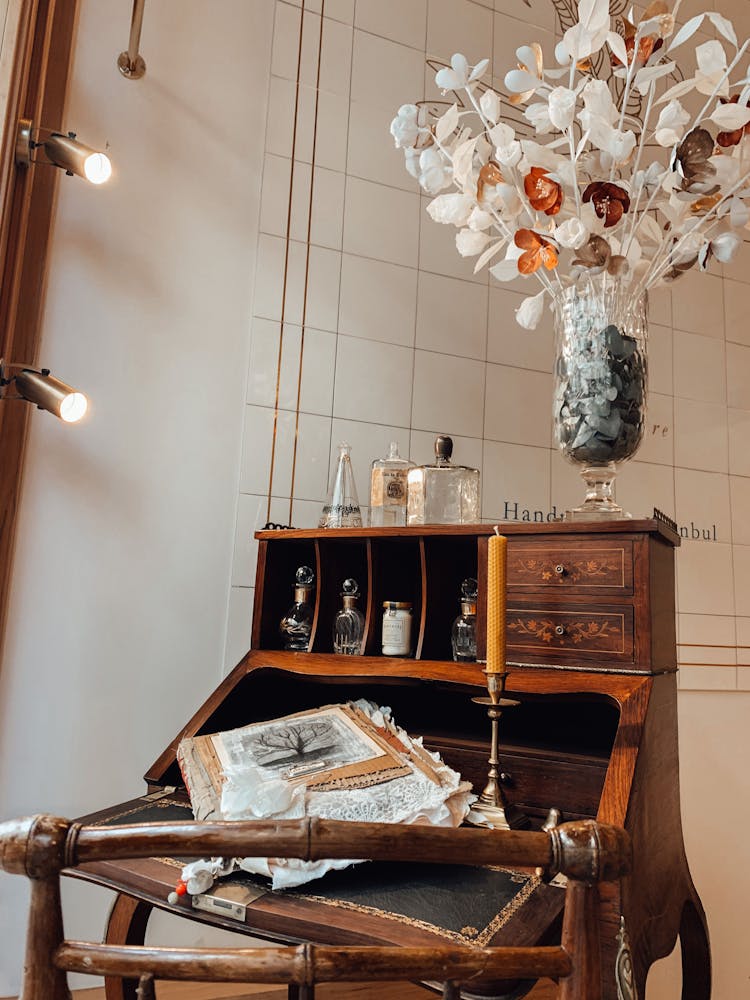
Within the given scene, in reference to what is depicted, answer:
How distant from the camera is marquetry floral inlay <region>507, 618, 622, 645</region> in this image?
1.05m

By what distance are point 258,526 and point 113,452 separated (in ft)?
1.21

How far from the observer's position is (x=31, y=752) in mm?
1500

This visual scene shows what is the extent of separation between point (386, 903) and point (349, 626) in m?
0.64

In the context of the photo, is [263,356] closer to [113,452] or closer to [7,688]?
[113,452]

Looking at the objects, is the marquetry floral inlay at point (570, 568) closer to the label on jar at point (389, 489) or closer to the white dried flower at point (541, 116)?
the label on jar at point (389, 489)

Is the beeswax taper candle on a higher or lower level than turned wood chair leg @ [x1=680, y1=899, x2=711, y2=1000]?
higher

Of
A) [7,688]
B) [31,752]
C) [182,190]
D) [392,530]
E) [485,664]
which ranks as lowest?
[31,752]

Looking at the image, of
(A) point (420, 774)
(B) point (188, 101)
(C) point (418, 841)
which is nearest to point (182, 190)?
(B) point (188, 101)

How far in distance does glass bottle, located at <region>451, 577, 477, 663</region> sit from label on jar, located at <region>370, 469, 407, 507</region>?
29 centimetres

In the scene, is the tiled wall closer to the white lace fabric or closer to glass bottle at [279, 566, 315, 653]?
glass bottle at [279, 566, 315, 653]

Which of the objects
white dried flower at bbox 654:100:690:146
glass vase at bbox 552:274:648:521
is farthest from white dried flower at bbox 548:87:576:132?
glass vase at bbox 552:274:648:521

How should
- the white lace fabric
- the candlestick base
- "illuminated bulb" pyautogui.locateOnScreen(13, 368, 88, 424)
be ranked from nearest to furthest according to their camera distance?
the white lace fabric, the candlestick base, "illuminated bulb" pyautogui.locateOnScreen(13, 368, 88, 424)

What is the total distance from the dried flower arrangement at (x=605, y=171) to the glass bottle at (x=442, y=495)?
1.06 feet

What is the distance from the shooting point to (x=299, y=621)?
1453mm
